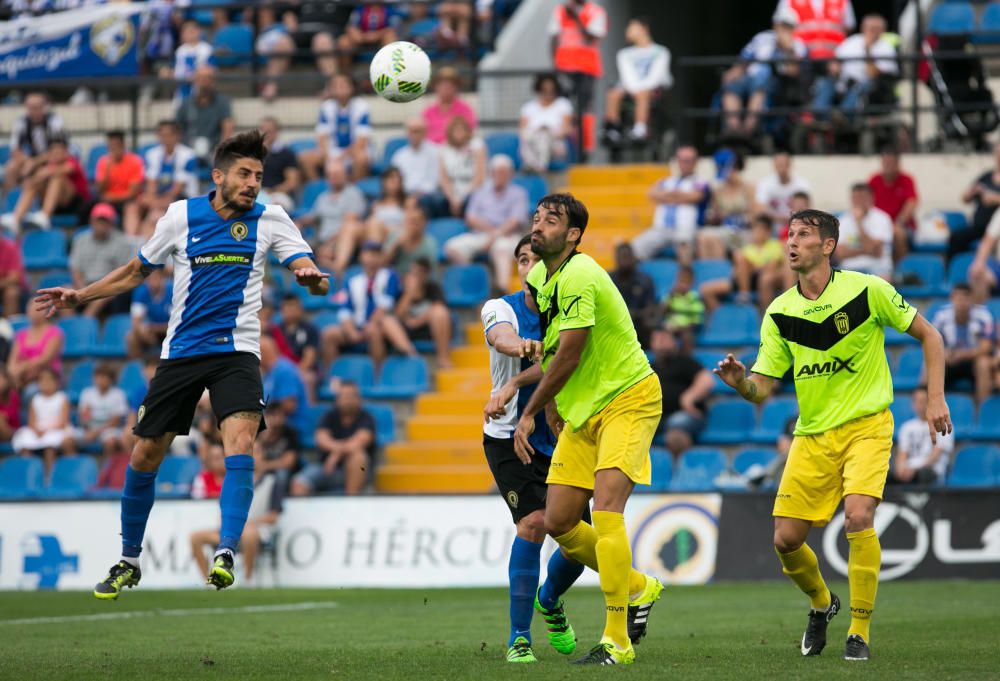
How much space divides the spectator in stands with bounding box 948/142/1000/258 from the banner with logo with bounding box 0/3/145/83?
12146 mm

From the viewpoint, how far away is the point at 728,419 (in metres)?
17.6

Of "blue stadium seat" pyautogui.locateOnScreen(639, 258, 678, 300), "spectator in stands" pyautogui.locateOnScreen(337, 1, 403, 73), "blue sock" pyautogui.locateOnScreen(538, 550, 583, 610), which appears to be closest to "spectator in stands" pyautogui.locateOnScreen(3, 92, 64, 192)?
"spectator in stands" pyautogui.locateOnScreen(337, 1, 403, 73)

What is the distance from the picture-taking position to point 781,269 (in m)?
18.0

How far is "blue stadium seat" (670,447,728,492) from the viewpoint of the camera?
662 inches

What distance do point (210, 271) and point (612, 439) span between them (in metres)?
2.62

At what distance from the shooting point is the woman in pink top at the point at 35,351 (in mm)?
19453

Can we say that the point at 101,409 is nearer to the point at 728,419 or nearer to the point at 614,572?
the point at 728,419

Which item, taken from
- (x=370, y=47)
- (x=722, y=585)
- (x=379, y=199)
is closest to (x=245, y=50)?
(x=370, y=47)

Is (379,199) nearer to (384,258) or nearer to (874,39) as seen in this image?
(384,258)

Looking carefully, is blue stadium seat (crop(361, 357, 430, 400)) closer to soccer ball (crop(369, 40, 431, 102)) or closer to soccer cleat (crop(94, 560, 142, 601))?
soccer ball (crop(369, 40, 431, 102))

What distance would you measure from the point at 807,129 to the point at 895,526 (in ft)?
22.5

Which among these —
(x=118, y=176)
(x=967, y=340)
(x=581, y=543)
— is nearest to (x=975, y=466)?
(x=967, y=340)

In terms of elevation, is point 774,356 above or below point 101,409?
above

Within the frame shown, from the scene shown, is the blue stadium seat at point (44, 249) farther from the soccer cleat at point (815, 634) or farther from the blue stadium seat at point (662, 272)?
the soccer cleat at point (815, 634)
